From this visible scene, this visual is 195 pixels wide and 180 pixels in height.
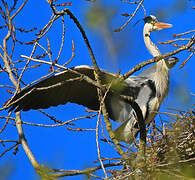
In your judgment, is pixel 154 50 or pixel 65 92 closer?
pixel 65 92

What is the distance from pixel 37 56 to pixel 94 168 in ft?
3.64

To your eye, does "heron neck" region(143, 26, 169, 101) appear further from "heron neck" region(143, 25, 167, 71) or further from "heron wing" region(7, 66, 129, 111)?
"heron wing" region(7, 66, 129, 111)

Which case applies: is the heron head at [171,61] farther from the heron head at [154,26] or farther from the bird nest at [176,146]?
the bird nest at [176,146]

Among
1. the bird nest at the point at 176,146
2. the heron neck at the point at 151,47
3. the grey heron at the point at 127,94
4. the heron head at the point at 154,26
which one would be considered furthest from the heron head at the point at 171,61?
the bird nest at the point at 176,146

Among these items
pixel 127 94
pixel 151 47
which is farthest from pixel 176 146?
pixel 151 47

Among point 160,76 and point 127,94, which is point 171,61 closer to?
point 160,76

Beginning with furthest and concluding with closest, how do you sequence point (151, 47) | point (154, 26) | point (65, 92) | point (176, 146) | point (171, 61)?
1. point (154, 26)
2. point (171, 61)
3. point (151, 47)
4. point (65, 92)
5. point (176, 146)

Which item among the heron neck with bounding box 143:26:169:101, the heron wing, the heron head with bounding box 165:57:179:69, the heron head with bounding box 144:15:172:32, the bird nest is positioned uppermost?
the heron head with bounding box 144:15:172:32

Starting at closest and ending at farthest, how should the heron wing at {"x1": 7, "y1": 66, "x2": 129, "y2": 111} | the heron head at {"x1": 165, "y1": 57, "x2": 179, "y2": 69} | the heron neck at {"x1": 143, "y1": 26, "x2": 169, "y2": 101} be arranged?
1. the heron wing at {"x1": 7, "y1": 66, "x2": 129, "y2": 111}
2. the heron neck at {"x1": 143, "y1": 26, "x2": 169, "y2": 101}
3. the heron head at {"x1": 165, "y1": 57, "x2": 179, "y2": 69}

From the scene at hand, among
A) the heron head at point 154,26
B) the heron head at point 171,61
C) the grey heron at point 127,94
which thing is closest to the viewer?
the grey heron at point 127,94

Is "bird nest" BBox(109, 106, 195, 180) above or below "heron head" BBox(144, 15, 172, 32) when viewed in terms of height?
below

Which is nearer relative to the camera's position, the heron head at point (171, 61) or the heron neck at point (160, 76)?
the heron neck at point (160, 76)

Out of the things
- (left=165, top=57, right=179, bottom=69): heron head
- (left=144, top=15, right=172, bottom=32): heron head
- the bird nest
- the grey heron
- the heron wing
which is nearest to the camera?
the bird nest

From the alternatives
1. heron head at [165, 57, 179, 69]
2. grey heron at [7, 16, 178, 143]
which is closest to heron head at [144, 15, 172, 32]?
grey heron at [7, 16, 178, 143]
